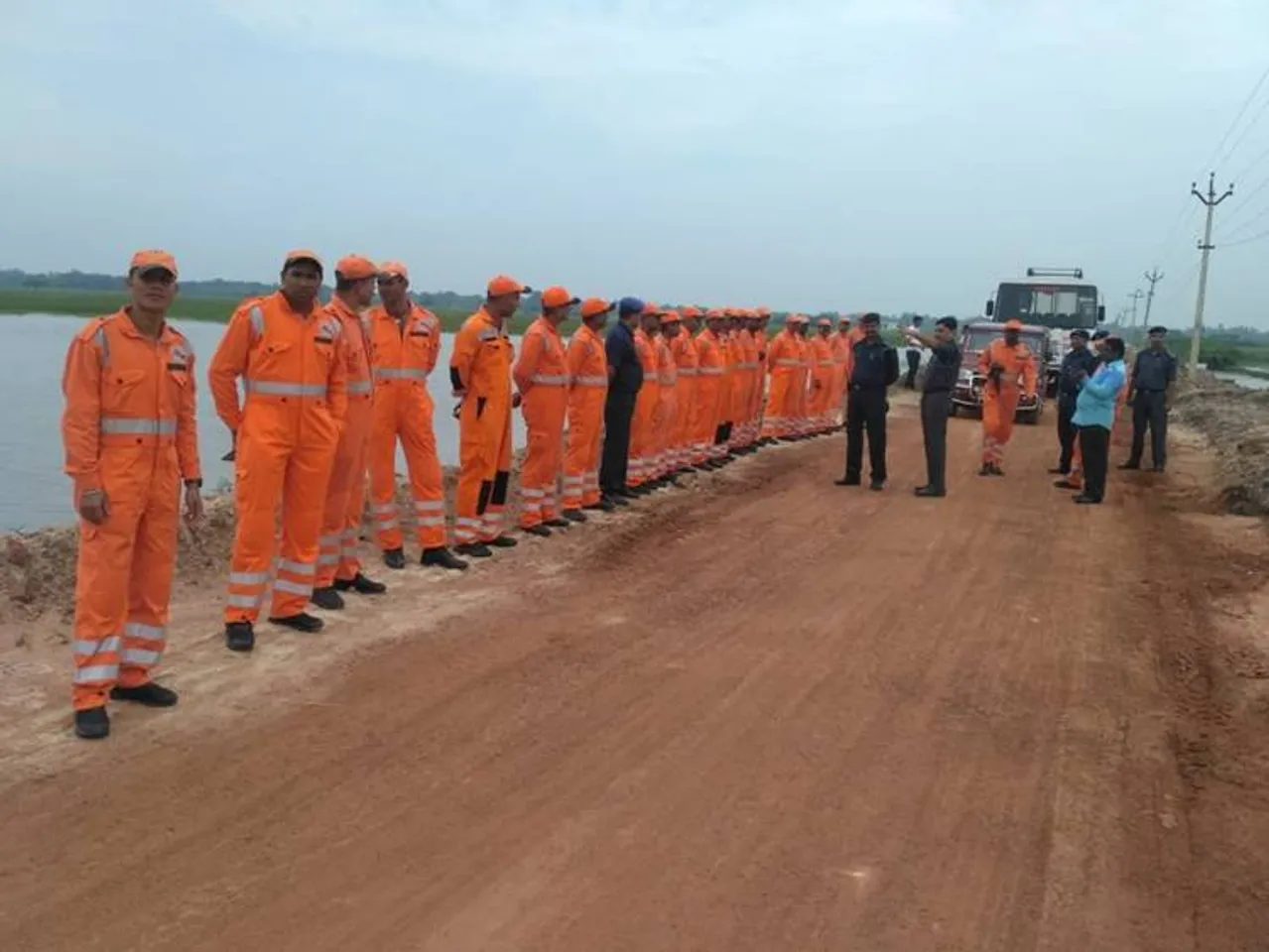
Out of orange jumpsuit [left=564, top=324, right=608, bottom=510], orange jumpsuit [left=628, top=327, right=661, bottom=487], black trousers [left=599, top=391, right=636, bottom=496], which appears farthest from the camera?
orange jumpsuit [left=628, top=327, right=661, bottom=487]

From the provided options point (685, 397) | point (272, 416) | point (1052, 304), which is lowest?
point (685, 397)

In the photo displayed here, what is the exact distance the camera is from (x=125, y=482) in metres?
4.96

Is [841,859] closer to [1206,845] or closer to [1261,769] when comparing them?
[1206,845]

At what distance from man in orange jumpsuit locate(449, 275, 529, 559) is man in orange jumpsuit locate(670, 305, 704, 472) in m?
4.74

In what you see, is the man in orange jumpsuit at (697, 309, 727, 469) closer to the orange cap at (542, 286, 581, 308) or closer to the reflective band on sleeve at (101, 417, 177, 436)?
the orange cap at (542, 286, 581, 308)

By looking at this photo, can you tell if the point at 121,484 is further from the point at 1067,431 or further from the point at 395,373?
the point at 1067,431

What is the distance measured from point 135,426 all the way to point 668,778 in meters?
2.85

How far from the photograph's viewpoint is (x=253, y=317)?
239 inches

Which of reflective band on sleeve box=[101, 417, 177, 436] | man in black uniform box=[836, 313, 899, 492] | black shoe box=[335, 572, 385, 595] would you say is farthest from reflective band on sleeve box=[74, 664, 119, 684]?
man in black uniform box=[836, 313, 899, 492]

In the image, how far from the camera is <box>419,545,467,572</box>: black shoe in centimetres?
823

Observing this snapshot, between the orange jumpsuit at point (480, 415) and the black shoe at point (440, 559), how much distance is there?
37 centimetres

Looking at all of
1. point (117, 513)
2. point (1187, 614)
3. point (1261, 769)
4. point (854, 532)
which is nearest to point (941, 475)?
point (854, 532)

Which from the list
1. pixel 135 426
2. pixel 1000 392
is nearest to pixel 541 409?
pixel 135 426

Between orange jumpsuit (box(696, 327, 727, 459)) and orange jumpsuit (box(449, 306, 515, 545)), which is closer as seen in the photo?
orange jumpsuit (box(449, 306, 515, 545))
